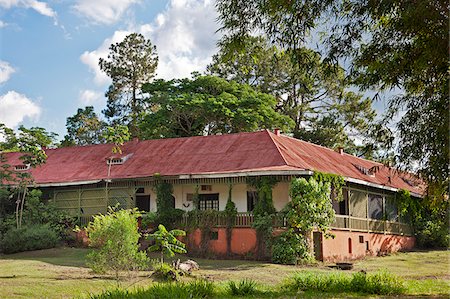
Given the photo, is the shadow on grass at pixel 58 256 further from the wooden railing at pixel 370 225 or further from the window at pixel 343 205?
the window at pixel 343 205

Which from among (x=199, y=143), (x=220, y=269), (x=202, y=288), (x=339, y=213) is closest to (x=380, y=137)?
(x=202, y=288)

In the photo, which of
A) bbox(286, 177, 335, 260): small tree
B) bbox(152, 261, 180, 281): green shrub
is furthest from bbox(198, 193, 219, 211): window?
bbox(152, 261, 180, 281): green shrub

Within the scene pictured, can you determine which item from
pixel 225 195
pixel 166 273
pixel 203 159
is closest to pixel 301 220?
pixel 225 195

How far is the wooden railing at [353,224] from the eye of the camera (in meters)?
23.6

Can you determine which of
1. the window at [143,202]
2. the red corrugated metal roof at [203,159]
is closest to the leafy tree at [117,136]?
the red corrugated metal roof at [203,159]

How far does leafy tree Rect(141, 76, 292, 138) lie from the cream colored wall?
348 inches

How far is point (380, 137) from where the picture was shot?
38.3ft

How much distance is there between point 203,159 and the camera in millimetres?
26297

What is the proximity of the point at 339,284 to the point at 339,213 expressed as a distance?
14.1 meters

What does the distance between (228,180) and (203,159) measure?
2534mm

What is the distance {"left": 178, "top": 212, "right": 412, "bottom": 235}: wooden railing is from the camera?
23578 mm

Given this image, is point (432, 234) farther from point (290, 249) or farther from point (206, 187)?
point (206, 187)

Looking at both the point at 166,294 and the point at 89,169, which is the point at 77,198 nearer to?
the point at 89,169

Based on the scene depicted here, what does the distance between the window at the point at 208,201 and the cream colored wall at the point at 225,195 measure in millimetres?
189
